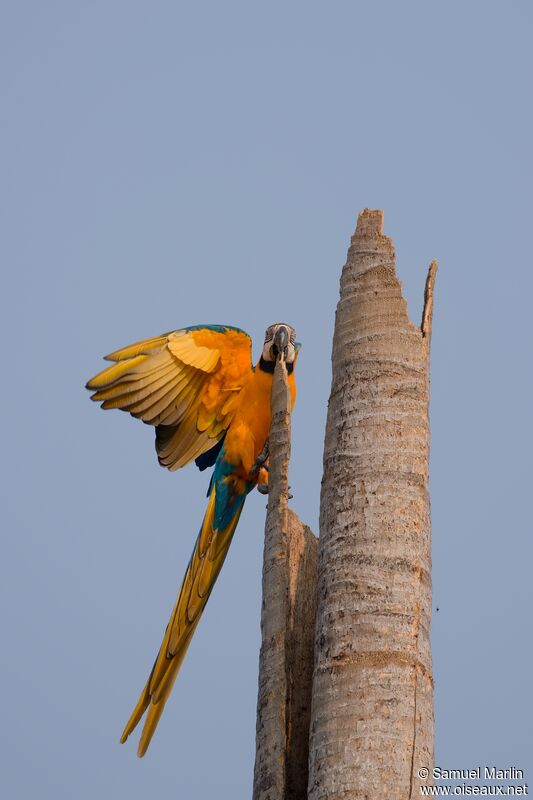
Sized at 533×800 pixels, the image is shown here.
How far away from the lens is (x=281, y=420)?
12.8 ft

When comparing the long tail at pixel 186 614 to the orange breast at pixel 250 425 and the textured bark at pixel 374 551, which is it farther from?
the textured bark at pixel 374 551

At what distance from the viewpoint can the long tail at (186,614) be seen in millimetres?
4371

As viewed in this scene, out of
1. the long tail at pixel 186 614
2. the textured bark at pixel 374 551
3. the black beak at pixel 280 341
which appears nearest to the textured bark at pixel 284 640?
the textured bark at pixel 374 551

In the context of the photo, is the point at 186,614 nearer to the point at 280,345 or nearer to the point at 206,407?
the point at 206,407

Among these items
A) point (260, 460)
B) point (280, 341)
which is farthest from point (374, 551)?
point (280, 341)

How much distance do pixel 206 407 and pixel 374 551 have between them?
211cm

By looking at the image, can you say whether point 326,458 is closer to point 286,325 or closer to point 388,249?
point 388,249

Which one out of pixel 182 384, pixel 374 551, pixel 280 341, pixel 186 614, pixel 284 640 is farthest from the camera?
pixel 280 341

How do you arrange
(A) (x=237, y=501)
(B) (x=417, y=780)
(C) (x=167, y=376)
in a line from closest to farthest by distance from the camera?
(B) (x=417, y=780) < (C) (x=167, y=376) < (A) (x=237, y=501)

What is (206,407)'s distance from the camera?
5219 mm

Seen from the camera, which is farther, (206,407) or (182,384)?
(206,407)

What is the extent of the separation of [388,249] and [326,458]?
0.83 m

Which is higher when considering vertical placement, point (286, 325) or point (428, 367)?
point (286, 325)

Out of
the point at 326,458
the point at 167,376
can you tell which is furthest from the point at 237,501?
the point at 326,458
